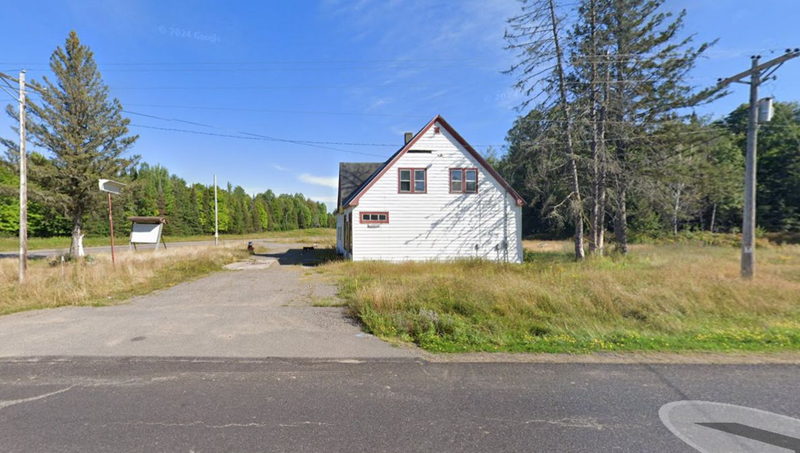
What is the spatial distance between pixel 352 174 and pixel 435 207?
9.22 metres

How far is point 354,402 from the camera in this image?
3.52 m

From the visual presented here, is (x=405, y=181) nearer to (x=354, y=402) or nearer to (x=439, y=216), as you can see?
(x=439, y=216)

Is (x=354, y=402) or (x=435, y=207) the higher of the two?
(x=435, y=207)

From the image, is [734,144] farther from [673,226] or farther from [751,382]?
[751,382]

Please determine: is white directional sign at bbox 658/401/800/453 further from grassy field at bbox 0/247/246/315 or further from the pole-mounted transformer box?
the pole-mounted transformer box

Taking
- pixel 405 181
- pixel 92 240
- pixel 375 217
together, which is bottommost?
pixel 92 240

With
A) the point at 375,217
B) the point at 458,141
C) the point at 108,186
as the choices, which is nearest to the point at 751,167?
the point at 458,141

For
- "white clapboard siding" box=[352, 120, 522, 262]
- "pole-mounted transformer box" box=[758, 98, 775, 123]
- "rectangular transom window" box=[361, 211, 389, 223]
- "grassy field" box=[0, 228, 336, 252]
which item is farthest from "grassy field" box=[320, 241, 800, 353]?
"grassy field" box=[0, 228, 336, 252]

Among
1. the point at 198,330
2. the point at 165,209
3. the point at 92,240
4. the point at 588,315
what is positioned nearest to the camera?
the point at 198,330

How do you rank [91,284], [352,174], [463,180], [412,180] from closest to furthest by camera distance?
1. [91,284]
2. [412,180]
3. [463,180]
4. [352,174]

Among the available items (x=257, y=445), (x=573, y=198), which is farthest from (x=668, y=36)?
(x=257, y=445)

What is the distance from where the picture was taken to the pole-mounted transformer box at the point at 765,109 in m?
10.1

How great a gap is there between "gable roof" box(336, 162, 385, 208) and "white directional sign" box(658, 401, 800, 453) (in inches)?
815

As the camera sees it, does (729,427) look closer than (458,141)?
Yes
